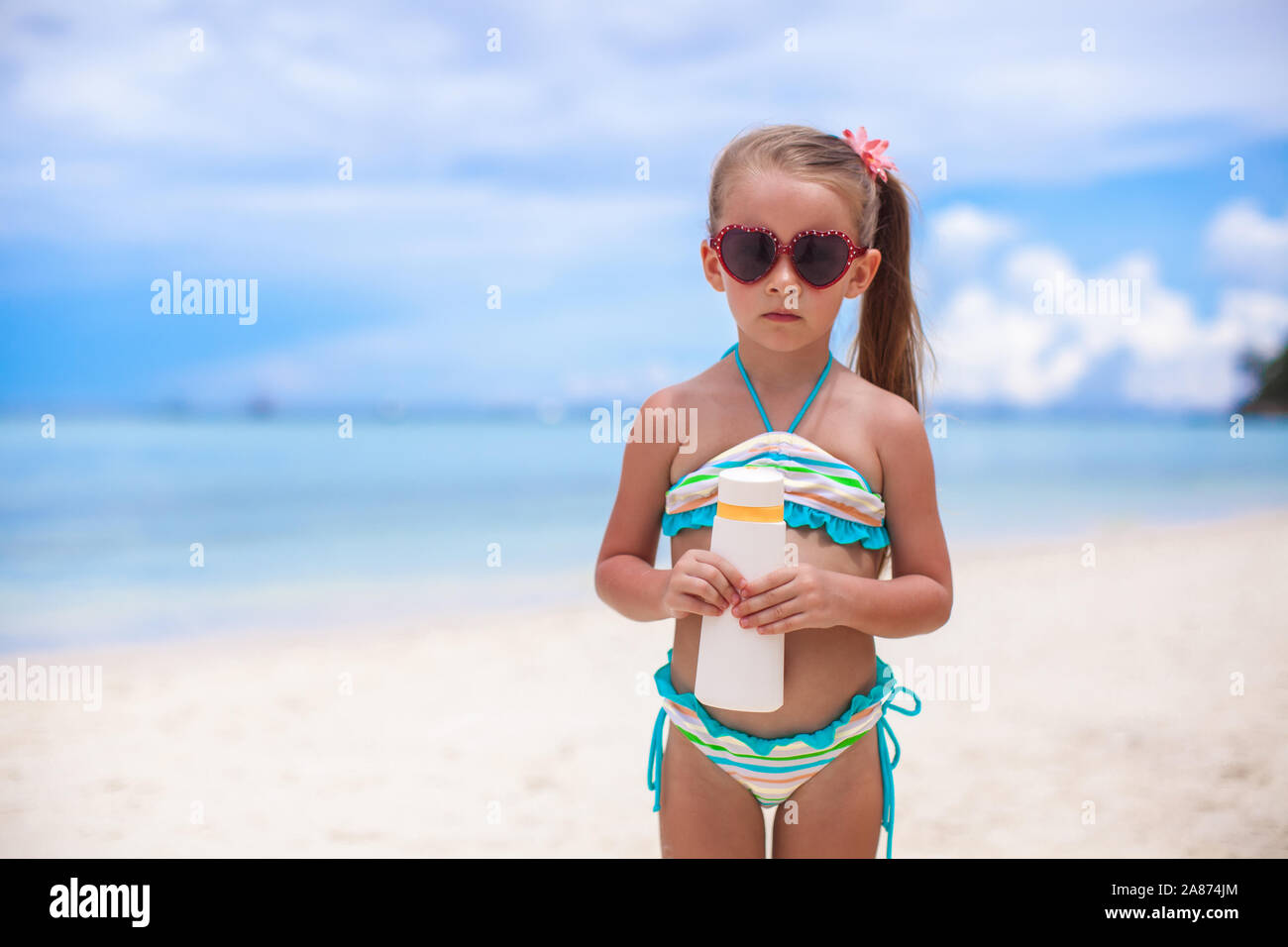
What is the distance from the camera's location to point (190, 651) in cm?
682

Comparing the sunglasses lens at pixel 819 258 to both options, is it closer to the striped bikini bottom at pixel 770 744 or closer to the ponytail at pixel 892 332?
the ponytail at pixel 892 332

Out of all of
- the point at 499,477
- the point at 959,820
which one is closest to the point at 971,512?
the point at 499,477

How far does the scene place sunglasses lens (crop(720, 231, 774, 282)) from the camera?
1.84 m

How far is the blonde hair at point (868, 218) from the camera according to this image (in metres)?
1.91

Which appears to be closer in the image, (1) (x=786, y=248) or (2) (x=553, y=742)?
(1) (x=786, y=248)

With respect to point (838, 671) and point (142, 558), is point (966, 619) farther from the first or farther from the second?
point (142, 558)

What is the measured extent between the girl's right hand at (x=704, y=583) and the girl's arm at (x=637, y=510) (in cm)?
27

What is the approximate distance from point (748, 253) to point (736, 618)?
0.72 m

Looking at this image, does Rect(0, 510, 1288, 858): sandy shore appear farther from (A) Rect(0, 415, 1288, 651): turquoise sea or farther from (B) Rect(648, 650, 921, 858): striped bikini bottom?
(B) Rect(648, 650, 921, 858): striped bikini bottom

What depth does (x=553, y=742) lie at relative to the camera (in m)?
5.21

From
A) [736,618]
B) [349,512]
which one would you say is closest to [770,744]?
[736,618]

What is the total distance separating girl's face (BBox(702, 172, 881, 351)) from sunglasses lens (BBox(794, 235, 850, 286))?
0.7 inches

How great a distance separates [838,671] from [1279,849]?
10.3 feet

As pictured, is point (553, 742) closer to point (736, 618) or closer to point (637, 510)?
point (637, 510)
